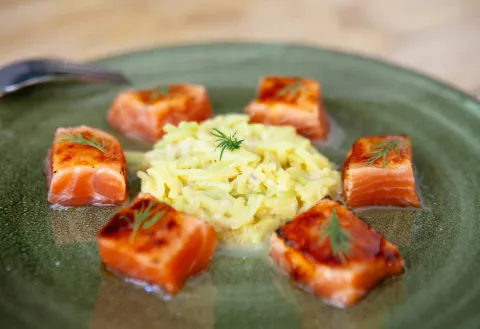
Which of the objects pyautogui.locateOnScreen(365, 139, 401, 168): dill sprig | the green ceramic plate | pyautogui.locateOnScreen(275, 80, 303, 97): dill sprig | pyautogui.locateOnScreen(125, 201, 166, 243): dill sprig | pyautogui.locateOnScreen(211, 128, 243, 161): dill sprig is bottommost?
the green ceramic plate

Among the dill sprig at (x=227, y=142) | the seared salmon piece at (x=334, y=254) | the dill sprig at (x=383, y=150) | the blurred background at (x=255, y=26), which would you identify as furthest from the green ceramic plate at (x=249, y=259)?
the blurred background at (x=255, y=26)

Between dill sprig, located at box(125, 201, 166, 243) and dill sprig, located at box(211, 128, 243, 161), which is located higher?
dill sprig, located at box(211, 128, 243, 161)

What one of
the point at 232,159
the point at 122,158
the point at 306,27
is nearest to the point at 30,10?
the point at 306,27

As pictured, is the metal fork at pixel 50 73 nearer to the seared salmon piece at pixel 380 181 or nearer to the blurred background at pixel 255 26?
the blurred background at pixel 255 26

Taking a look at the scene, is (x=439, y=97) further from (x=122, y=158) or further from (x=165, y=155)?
(x=122, y=158)

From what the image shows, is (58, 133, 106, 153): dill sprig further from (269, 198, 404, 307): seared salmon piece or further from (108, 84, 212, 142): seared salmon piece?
(269, 198, 404, 307): seared salmon piece

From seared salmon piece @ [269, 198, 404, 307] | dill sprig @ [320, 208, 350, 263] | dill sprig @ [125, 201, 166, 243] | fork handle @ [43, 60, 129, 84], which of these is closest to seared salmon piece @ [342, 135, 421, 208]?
seared salmon piece @ [269, 198, 404, 307]
